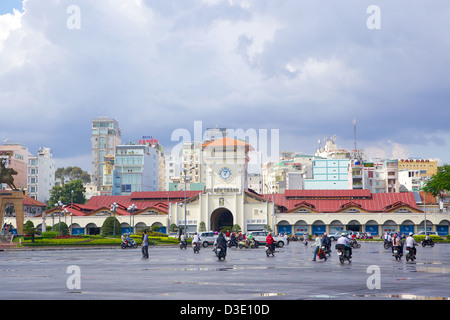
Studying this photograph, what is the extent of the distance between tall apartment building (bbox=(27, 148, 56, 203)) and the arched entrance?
193 ft

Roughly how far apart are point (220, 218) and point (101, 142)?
283ft

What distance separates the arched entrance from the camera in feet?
313

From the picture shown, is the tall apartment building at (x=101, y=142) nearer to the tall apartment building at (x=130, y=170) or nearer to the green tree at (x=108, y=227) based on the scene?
the tall apartment building at (x=130, y=170)

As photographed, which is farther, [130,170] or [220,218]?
[130,170]

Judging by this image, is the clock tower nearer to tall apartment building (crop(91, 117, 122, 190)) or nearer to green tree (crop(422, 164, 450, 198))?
green tree (crop(422, 164, 450, 198))

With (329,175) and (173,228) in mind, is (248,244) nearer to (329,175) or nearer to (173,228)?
(173,228)

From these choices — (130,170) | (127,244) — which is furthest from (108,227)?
(130,170)

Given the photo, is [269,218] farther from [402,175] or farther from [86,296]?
[86,296]

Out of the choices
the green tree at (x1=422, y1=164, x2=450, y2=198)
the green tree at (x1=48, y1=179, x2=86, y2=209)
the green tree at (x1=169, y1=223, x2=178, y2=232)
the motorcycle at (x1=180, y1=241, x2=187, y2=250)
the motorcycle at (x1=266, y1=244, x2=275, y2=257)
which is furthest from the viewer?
the green tree at (x1=48, y1=179, x2=86, y2=209)

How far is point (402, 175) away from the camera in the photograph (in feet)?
477

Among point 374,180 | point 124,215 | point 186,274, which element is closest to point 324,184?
point 374,180

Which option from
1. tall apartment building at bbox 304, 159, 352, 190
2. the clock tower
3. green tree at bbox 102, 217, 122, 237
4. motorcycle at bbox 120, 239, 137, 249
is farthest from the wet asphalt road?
tall apartment building at bbox 304, 159, 352, 190

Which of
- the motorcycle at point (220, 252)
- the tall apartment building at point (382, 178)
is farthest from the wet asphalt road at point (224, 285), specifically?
the tall apartment building at point (382, 178)

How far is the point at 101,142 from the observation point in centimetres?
17700
